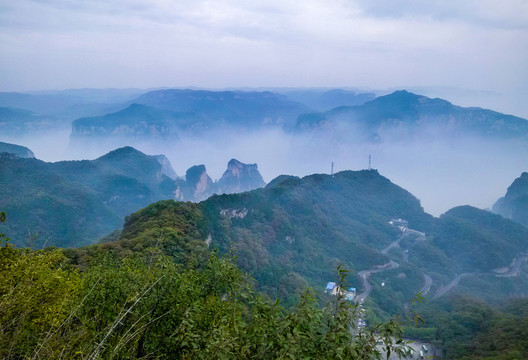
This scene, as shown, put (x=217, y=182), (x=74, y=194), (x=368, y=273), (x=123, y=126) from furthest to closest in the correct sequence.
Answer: (x=123, y=126) → (x=217, y=182) → (x=74, y=194) → (x=368, y=273)

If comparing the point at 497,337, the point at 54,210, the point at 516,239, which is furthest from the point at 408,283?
the point at 54,210

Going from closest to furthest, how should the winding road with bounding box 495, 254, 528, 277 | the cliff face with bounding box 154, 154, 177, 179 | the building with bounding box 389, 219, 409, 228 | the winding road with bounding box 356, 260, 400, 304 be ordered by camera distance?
the winding road with bounding box 356, 260, 400, 304 < the winding road with bounding box 495, 254, 528, 277 < the building with bounding box 389, 219, 409, 228 < the cliff face with bounding box 154, 154, 177, 179

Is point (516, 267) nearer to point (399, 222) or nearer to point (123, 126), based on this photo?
point (399, 222)

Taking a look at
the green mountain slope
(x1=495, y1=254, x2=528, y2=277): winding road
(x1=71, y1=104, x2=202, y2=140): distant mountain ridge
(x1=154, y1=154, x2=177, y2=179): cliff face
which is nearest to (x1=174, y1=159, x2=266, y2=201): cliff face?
the green mountain slope

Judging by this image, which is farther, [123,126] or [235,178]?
[123,126]

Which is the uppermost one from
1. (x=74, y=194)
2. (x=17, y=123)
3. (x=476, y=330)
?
(x=476, y=330)

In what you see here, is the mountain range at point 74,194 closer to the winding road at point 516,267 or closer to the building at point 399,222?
the building at point 399,222

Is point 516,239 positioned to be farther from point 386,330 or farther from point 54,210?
point 54,210

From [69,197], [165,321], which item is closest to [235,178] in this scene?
[69,197]

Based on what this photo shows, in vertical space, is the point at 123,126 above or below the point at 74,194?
above

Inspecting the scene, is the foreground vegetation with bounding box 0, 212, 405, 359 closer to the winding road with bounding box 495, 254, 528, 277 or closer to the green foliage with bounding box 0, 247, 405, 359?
the green foliage with bounding box 0, 247, 405, 359
